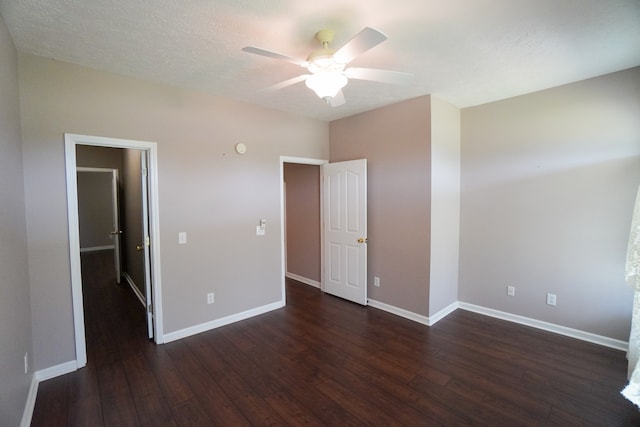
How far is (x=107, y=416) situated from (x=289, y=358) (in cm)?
143

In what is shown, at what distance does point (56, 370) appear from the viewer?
8.19 feet

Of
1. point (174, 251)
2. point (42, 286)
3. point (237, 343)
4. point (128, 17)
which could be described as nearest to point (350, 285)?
point (237, 343)

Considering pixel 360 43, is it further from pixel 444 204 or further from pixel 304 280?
pixel 304 280

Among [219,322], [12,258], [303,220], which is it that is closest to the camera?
[12,258]

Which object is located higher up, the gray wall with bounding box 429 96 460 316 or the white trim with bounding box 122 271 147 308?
the gray wall with bounding box 429 96 460 316

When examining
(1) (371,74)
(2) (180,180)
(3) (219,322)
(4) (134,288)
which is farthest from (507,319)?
(4) (134,288)

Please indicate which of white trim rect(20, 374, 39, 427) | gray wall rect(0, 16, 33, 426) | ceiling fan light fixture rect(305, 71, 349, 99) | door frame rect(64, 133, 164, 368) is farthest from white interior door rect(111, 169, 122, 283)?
ceiling fan light fixture rect(305, 71, 349, 99)

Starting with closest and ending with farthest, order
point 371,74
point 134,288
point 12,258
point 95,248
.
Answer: point 12,258, point 371,74, point 134,288, point 95,248

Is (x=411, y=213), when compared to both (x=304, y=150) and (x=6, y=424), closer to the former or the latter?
(x=304, y=150)

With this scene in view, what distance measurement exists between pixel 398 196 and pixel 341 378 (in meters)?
2.21

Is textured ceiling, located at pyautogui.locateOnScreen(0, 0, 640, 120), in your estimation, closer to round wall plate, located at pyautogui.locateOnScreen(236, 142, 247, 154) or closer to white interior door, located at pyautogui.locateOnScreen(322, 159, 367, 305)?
round wall plate, located at pyautogui.locateOnScreen(236, 142, 247, 154)

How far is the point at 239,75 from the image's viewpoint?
2.76 m

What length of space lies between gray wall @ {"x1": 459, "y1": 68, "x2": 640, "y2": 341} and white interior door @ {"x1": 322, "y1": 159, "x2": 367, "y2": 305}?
139cm

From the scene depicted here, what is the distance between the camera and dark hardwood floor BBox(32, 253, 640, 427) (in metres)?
2.04
